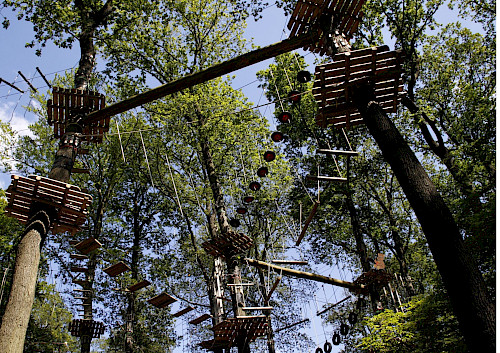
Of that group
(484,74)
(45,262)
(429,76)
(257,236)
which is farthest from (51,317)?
(484,74)

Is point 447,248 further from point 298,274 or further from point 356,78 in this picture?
point 298,274

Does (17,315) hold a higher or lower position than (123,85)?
lower

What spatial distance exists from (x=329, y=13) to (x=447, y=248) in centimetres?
485

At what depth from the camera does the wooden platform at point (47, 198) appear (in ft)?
21.5

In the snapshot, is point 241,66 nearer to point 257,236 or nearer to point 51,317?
point 257,236

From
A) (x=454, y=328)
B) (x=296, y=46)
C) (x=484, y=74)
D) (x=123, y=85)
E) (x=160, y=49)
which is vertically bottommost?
(x=454, y=328)

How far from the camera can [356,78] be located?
5953 mm

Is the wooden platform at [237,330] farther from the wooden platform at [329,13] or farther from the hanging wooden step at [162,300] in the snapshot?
the wooden platform at [329,13]

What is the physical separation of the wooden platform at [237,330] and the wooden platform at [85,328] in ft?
17.4

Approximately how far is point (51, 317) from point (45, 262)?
2.46 m

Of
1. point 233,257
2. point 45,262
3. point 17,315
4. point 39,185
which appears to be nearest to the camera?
point 17,315

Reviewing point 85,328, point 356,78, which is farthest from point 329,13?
point 85,328

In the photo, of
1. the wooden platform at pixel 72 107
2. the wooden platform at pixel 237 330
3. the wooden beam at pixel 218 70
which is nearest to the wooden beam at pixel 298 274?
the wooden platform at pixel 237 330

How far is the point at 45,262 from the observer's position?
54.3ft
